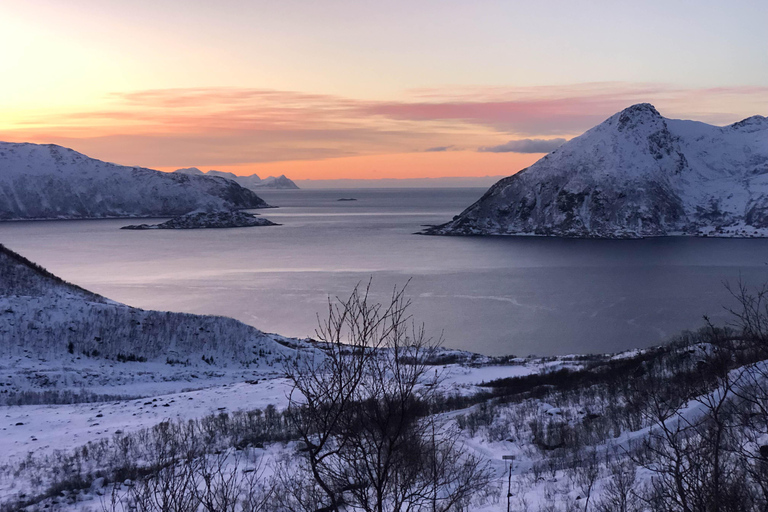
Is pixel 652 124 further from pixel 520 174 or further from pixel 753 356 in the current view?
pixel 753 356

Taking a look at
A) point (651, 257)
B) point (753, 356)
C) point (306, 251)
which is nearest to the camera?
point (753, 356)

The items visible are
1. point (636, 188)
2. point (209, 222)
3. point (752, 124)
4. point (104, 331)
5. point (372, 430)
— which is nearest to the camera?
point (372, 430)

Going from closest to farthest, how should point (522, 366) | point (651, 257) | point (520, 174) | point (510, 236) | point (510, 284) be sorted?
point (522, 366) → point (510, 284) → point (651, 257) → point (510, 236) → point (520, 174)

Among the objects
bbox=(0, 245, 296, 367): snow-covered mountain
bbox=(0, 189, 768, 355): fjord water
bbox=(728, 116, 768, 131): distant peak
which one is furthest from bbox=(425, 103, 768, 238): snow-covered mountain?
bbox=(0, 245, 296, 367): snow-covered mountain

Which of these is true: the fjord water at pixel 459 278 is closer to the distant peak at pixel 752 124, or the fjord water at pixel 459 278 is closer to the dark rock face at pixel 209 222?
the dark rock face at pixel 209 222

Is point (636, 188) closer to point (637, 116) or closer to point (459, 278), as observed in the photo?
point (637, 116)

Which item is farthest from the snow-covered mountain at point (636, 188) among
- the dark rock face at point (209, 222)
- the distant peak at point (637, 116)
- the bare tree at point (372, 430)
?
the bare tree at point (372, 430)

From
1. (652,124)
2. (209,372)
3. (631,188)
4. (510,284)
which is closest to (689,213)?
(631,188)

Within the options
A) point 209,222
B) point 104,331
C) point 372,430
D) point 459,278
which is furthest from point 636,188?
point 372,430
